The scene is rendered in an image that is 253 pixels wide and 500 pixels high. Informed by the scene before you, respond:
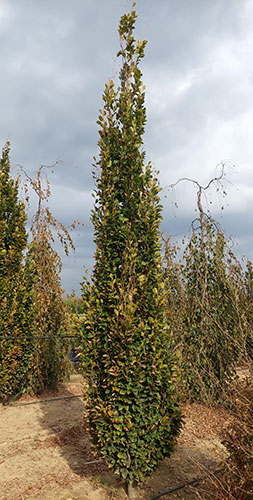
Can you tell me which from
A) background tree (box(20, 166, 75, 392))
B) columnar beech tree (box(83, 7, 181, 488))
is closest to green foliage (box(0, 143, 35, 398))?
background tree (box(20, 166, 75, 392))

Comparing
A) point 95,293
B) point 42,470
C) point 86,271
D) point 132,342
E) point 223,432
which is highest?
point 86,271

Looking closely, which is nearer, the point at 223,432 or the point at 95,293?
the point at 223,432

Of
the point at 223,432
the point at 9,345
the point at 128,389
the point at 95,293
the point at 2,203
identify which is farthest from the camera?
the point at 2,203

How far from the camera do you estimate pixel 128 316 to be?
3412 millimetres

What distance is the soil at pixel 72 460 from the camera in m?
3.60

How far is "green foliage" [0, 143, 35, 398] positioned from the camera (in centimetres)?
668

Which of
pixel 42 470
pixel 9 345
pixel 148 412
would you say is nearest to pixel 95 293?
pixel 148 412

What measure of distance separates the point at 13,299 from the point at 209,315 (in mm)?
3699

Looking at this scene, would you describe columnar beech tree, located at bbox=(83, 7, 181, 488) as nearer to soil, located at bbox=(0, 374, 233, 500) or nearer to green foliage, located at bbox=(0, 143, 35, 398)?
soil, located at bbox=(0, 374, 233, 500)

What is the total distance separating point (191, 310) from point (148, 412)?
3147 millimetres

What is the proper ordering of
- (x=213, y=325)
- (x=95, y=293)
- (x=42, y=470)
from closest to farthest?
(x=95, y=293)
(x=42, y=470)
(x=213, y=325)

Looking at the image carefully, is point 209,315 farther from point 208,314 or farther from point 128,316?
point 128,316

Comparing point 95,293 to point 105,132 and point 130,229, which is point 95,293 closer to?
point 130,229

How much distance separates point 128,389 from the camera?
3414 millimetres
